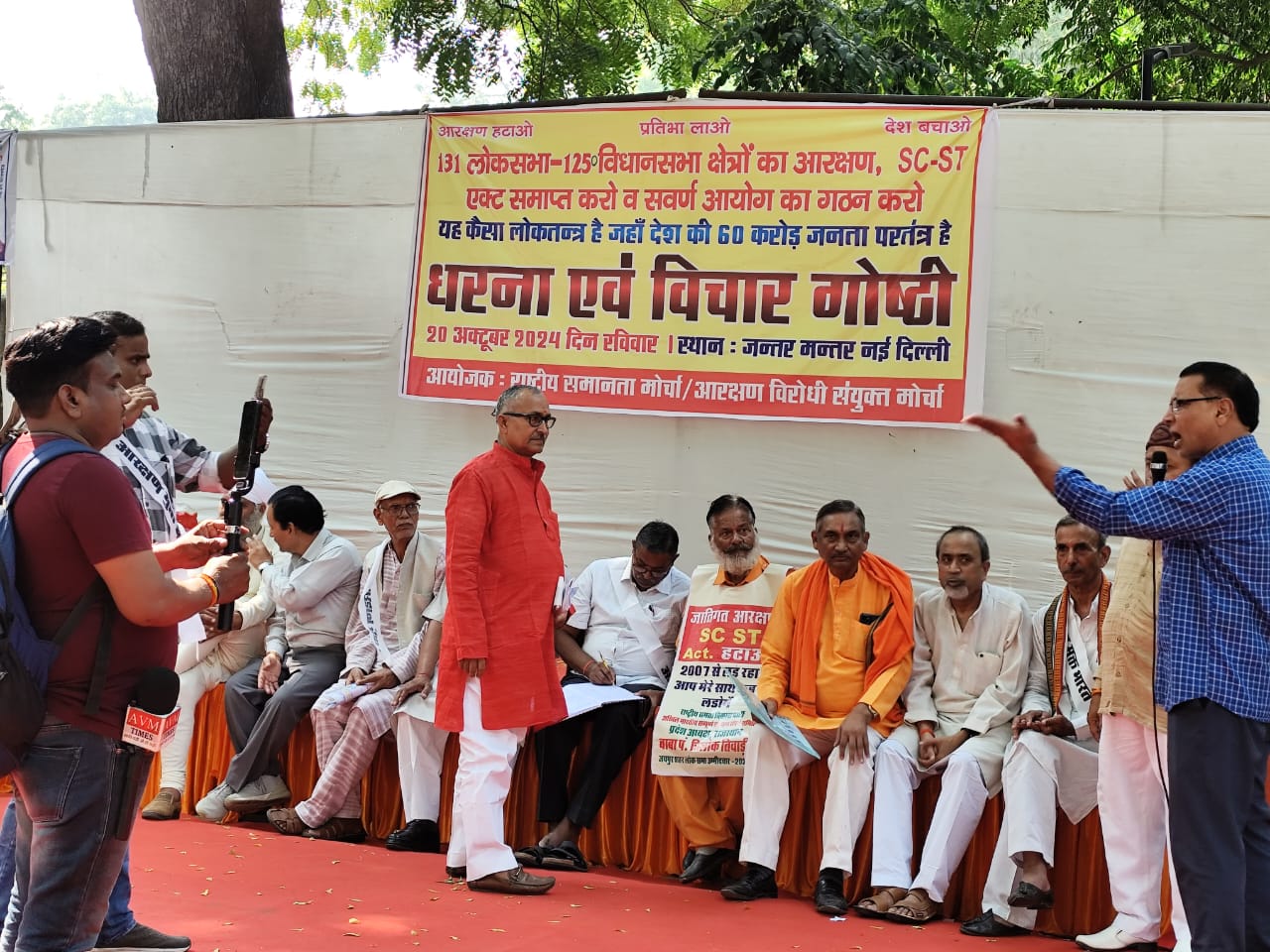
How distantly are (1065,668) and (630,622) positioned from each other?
6.19 feet

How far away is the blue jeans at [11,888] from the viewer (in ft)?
11.3

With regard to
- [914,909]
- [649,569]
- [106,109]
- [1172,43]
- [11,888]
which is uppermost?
[106,109]

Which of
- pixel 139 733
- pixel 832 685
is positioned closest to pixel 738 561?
pixel 832 685

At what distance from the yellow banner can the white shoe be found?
7.35 ft

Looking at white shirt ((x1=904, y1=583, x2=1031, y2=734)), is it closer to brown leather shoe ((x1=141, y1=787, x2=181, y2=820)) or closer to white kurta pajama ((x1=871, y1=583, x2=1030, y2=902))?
white kurta pajama ((x1=871, y1=583, x2=1030, y2=902))

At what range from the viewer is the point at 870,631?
557 centimetres

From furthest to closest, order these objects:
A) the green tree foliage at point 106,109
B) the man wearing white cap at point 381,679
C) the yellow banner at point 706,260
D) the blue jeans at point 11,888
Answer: the green tree foliage at point 106,109 < the yellow banner at point 706,260 < the man wearing white cap at point 381,679 < the blue jeans at point 11,888

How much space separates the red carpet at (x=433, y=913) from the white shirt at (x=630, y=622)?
945mm

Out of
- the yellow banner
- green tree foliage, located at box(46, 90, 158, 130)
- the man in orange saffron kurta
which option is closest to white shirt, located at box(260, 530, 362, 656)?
the yellow banner

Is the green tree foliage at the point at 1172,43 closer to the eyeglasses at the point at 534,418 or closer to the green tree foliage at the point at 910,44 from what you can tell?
the green tree foliage at the point at 910,44

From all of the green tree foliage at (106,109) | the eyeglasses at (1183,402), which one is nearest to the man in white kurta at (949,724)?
the eyeglasses at (1183,402)

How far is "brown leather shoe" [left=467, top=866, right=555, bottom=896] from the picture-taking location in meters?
5.07

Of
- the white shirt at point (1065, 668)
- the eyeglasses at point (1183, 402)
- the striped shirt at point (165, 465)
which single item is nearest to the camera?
the eyeglasses at point (1183, 402)

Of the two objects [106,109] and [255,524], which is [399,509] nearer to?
[255,524]
